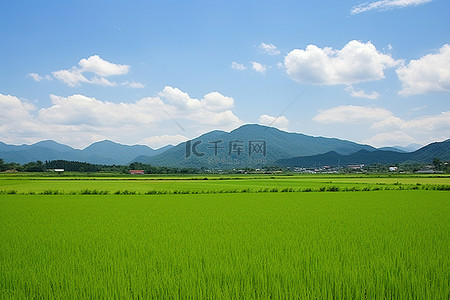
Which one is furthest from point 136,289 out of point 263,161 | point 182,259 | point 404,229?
point 263,161

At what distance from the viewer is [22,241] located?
733 cm

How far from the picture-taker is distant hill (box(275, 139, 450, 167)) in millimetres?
111606

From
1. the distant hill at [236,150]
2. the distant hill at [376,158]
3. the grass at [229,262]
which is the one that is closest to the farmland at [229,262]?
the grass at [229,262]

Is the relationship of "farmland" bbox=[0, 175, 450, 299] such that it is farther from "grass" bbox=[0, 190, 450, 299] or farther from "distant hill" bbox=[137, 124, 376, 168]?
"distant hill" bbox=[137, 124, 376, 168]

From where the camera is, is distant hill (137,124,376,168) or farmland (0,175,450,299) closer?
farmland (0,175,450,299)

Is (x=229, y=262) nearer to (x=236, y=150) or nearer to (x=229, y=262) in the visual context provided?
(x=229, y=262)

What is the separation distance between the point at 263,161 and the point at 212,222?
4301 inches

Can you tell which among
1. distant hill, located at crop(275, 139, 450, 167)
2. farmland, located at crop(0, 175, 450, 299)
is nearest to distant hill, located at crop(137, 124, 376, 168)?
distant hill, located at crop(275, 139, 450, 167)

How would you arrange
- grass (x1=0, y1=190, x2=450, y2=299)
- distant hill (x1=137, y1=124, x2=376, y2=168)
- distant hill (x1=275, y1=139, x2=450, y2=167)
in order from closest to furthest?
grass (x1=0, y1=190, x2=450, y2=299) < distant hill (x1=137, y1=124, x2=376, y2=168) < distant hill (x1=275, y1=139, x2=450, y2=167)

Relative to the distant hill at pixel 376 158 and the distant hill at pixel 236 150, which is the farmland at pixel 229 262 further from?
the distant hill at pixel 376 158

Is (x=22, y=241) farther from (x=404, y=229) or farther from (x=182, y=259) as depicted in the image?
(x=404, y=229)

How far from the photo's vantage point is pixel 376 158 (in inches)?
5423

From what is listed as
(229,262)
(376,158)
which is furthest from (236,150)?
(229,262)

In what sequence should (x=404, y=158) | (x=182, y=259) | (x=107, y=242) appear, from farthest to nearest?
1. (x=404, y=158)
2. (x=107, y=242)
3. (x=182, y=259)
